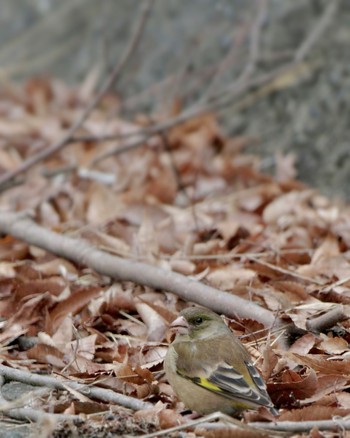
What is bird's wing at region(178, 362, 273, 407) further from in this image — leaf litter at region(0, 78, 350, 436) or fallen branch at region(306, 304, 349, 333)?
fallen branch at region(306, 304, 349, 333)

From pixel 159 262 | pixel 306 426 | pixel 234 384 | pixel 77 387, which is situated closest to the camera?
pixel 306 426

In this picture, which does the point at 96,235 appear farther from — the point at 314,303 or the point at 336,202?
the point at 336,202

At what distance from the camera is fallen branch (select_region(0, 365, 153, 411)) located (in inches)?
143

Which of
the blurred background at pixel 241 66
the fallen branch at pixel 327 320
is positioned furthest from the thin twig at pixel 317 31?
the fallen branch at pixel 327 320

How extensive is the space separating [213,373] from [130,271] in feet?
4.98

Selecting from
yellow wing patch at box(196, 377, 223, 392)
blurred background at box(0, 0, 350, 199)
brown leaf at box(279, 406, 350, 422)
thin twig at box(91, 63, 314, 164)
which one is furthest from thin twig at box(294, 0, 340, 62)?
brown leaf at box(279, 406, 350, 422)

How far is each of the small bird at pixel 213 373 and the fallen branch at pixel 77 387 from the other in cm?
19

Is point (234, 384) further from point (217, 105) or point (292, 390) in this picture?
point (217, 105)

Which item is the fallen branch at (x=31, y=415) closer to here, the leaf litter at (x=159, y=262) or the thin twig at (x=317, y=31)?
the leaf litter at (x=159, y=262)

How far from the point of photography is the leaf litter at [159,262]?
3.85m

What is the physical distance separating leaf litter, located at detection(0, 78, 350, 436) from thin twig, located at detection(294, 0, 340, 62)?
1032mm

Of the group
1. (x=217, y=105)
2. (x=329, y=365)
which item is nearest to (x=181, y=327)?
(x=329, y=365)

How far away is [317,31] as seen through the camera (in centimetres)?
839

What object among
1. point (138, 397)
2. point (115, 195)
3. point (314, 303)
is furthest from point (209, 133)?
point (138, 397)
